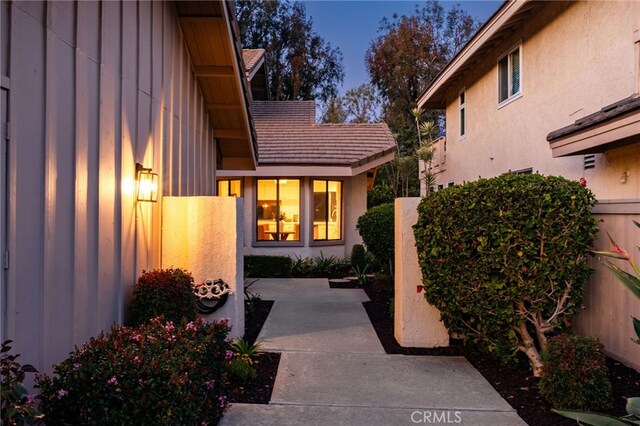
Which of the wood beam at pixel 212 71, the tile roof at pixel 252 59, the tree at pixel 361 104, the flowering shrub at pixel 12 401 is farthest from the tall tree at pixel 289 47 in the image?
the flowering shrub at pixel 12 401

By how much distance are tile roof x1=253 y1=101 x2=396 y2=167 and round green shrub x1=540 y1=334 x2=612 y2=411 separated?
9.86m

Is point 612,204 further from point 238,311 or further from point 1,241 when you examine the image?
point 1,241

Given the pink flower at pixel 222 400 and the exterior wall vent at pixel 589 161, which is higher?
the exterior wall vent at pixel 589 161

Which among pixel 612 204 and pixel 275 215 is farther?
pixel 275 215

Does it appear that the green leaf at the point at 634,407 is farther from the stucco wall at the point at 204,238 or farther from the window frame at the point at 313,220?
the window frame at the point at 313,220

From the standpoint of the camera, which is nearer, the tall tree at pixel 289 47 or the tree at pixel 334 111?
the tall tree at pixel 289 47

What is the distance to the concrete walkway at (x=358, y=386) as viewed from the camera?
13.8 feet

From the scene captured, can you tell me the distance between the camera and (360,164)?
46.7 feet

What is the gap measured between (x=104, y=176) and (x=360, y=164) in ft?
33.5

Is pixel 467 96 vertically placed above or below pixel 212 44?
above

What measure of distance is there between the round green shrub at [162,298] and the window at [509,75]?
28.8 feet

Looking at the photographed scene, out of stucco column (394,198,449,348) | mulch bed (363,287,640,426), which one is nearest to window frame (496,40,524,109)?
stucco column (394,198,449,348)

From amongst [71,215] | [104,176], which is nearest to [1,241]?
[71,215]

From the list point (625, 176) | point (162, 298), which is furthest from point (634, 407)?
point (625, 176)
